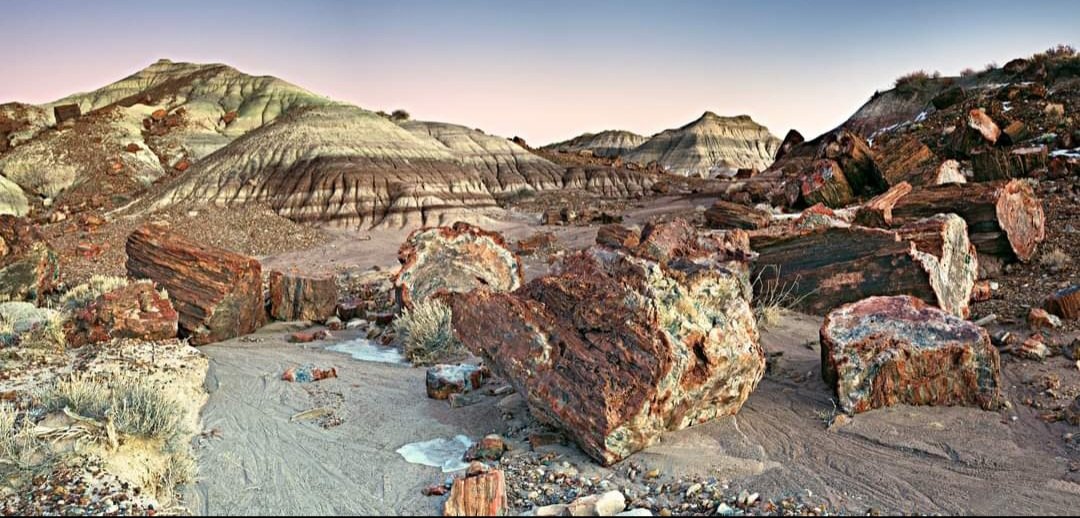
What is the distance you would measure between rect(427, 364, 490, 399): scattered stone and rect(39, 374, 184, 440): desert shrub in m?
1.97

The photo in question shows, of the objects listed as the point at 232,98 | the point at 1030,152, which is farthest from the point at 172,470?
the point at 232,98

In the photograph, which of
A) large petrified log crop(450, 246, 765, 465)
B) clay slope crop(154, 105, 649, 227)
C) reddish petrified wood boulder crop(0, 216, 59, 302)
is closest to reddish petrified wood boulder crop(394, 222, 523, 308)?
large petrified log crop(450, 246, 765, 465)

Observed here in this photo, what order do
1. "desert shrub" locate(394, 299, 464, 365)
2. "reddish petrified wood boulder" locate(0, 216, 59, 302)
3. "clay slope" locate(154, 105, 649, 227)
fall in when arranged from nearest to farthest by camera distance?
"desert shrub" locate(394, 299, 464, 365), "reddish petrified wood boulder" locate(0, 216, 59, 302), "clay slope" locate(154, 105, 649, 227)

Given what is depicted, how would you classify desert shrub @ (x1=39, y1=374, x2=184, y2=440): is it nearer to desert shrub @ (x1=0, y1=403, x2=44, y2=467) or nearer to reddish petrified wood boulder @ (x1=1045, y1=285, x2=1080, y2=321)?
desert shrub @ (x1=0, y1=403, x2=44, y2=467)

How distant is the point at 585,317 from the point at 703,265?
1107 millimetres

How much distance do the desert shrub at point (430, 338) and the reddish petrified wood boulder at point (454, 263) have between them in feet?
3.97

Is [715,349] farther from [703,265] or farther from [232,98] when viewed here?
[232,98]

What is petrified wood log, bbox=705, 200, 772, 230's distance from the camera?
13.7 m

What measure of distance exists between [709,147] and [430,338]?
71.9m

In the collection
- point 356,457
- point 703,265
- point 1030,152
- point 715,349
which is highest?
point 1030,152

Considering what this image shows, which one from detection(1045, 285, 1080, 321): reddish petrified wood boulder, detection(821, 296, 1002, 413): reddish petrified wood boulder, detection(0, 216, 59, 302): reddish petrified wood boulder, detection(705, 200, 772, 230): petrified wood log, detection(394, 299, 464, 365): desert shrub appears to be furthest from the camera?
detection(705, 200, 772, 230): petrified wood log

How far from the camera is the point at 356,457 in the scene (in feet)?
16.3

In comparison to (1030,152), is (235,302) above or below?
below

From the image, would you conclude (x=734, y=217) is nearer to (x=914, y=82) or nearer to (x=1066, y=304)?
(x=1066, y=304)
